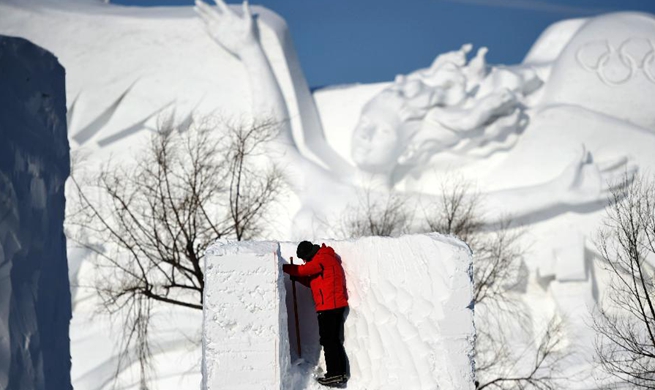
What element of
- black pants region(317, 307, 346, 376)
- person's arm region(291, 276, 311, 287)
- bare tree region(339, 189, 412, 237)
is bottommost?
black pants region(317, 307, 346, 376)

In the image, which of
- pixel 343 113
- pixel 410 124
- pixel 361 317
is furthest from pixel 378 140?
pixel 361 317

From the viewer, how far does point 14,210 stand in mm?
6277

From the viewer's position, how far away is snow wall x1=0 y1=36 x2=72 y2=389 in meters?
6.16

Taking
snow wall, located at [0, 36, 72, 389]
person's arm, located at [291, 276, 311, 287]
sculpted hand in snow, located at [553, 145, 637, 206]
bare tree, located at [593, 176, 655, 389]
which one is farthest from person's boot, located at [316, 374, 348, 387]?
sculpted hand in snow, located at [553, 145, 637, 206]

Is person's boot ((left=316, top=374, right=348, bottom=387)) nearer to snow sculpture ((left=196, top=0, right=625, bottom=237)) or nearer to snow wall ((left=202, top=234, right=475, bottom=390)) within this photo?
snow wall ((left=202, top=234, right=475, bottom=390))

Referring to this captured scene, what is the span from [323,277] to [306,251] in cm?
20

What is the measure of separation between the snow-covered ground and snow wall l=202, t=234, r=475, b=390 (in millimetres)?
6086

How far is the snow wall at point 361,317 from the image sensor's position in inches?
237

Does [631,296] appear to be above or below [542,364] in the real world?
above

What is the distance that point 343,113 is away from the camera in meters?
15.8

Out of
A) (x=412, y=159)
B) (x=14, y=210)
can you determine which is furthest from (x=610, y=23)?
(x=14, y=210)

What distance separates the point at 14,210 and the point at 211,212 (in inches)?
291

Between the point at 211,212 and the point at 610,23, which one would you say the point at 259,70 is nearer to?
the point at 211,212

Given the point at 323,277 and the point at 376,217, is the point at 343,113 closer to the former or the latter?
the point at 376,217
